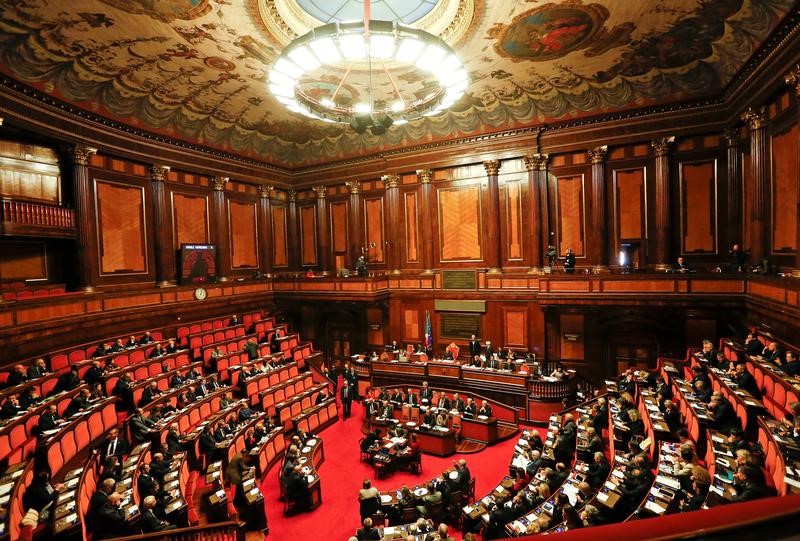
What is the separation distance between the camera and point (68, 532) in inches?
203

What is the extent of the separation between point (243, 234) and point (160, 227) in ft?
12.1

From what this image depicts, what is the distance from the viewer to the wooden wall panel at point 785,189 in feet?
29.5

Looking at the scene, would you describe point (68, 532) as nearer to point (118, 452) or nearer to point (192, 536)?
point (192, 536)

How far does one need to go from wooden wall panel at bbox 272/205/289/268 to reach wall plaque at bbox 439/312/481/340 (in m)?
8.06

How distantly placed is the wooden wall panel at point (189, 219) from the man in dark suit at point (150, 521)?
35.9ft

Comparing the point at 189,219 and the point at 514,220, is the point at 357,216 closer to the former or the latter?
the point at 189,219

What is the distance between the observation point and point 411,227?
17.3 meters

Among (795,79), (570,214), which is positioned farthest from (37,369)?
(795,79)

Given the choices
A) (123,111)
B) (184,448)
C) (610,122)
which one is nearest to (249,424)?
(184,448)

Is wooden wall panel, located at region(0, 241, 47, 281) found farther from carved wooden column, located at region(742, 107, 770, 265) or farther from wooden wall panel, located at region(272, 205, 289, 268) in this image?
carved wooden column, located at region(742, 107, 770, 265)

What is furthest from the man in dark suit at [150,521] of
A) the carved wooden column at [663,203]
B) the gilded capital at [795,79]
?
the carved wooden column at [663,203]

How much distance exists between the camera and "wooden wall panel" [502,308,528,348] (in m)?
14.8

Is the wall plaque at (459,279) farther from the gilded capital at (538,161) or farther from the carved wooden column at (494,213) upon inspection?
the gilded capital at (538,161)

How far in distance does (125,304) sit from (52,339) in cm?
220
